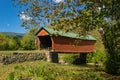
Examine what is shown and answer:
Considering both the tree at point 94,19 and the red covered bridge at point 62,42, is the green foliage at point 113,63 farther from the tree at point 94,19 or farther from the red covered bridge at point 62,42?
the red covered bridge at point 62,42

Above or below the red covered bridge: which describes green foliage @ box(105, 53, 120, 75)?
below

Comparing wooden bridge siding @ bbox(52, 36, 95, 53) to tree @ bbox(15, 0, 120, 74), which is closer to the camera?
tree @ bbox(15, 0, 120, 74)

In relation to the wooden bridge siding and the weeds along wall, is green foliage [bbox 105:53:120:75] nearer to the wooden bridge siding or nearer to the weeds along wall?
the weeds along wall

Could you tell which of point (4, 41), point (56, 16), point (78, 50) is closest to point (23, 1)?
point (56, 16)

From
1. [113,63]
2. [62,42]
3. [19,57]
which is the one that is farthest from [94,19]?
[62,42]

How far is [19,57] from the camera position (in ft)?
97.3

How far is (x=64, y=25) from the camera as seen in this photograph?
54.4 ft

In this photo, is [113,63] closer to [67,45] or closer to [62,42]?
[62,42]

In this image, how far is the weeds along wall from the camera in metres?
27.0

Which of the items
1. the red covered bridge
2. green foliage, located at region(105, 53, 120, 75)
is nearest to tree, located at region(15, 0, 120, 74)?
green foliage, located at region(105, 53, 120, 75)

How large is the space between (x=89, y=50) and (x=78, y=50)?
4374mm

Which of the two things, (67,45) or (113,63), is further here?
(67,45)

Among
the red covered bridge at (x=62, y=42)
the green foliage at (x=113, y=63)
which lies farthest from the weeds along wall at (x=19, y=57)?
the green foliage at (x=113, y=63)

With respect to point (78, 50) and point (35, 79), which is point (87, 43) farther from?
point (35, 79)
